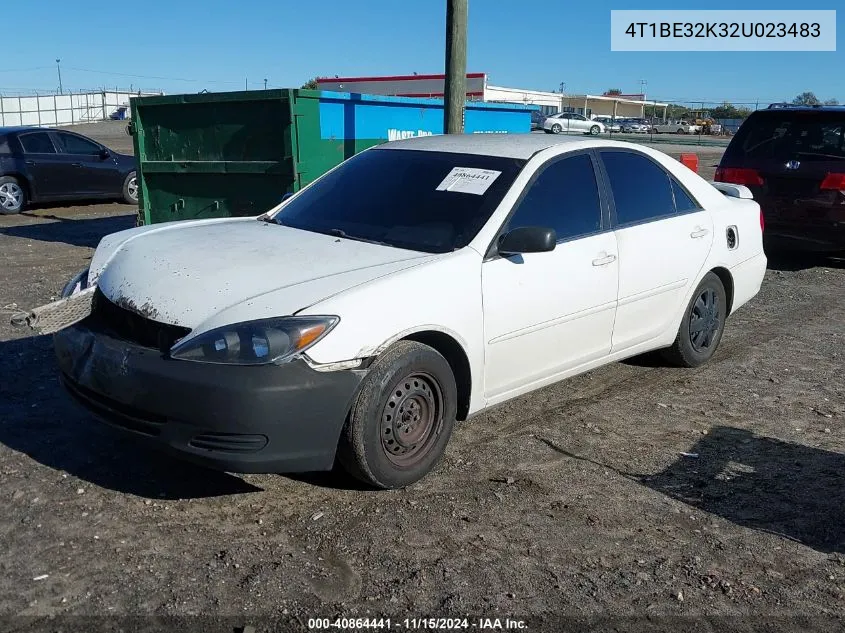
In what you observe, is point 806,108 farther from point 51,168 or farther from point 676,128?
point 676,128

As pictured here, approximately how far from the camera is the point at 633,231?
503 centimetres

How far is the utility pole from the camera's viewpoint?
8.73 m

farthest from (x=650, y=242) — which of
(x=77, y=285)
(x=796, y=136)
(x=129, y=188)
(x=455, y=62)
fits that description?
(x=129, y=188)

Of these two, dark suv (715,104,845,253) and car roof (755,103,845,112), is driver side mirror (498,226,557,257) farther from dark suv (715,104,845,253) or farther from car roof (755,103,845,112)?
car roof (755,103,845,112)

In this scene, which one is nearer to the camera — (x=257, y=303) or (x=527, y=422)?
(x=257, y=303)

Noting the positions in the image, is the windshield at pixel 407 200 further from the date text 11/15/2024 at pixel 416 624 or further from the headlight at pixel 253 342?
the date text 11/15/2024 at pixel 416 624

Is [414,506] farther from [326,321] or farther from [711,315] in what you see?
[711,315]

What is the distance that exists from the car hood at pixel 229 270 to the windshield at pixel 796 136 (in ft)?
22.1

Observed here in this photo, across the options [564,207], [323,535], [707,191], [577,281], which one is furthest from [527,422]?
[707,191]

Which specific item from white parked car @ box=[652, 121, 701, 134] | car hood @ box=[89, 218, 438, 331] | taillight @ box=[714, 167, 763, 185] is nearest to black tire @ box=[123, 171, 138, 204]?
taillight @ box=[714, 167, 763, 185]

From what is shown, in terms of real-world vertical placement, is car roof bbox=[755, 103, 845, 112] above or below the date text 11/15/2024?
above

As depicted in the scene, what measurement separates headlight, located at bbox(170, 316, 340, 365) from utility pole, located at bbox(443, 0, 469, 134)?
232 inches

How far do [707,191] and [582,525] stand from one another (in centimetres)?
313

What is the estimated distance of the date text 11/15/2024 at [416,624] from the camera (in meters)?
2.90
